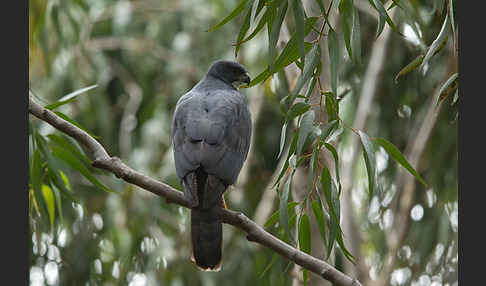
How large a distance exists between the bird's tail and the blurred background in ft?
6.25

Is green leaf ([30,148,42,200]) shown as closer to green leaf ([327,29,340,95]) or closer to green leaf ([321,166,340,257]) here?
A: green leaf ([321,166,340,257])

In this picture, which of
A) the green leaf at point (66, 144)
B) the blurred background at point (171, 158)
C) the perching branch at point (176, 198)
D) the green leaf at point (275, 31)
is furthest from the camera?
the blurred background at point (171, 158)

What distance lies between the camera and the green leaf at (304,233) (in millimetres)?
2855

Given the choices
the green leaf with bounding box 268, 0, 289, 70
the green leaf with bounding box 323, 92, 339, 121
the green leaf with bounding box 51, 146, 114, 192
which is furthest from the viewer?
the green leaf with bounding box 51, 146, 114, 192

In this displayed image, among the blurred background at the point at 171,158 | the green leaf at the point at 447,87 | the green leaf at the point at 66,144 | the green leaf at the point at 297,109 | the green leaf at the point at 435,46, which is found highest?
the green leaf at the point at 435,46

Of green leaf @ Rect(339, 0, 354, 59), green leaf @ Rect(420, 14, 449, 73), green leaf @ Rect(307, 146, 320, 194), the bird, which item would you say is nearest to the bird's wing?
the bird

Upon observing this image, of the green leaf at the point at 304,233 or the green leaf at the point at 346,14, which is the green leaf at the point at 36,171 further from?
the green leaf at the point at 346,14

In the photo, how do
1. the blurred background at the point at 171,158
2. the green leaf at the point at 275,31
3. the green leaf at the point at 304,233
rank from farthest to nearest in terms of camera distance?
the blurred background at the point at 171,158 → the green leaf at the point at 304,233 → the green leaf at the point at 275,31

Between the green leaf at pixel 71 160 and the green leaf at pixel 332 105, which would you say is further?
the green leaf at pixel 71 160

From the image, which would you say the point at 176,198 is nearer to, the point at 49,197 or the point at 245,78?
the point at 49,197

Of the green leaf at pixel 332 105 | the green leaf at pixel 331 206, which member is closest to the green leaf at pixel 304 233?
the green leaf at pixel 331 206

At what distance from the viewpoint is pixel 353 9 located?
7.90 feet

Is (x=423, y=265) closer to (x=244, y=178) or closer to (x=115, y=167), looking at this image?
(x=244, y=178)

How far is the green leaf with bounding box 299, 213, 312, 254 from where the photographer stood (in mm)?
2855
